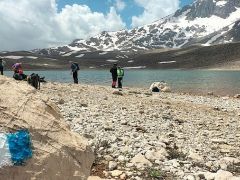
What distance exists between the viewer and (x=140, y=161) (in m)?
11.2

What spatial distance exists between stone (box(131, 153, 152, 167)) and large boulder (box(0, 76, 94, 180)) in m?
3.33

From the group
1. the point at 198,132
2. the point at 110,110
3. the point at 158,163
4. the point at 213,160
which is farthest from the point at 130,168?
the point at 110,110

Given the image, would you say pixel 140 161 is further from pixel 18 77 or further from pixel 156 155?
pixel 18 77

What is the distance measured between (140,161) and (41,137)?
4693 mm

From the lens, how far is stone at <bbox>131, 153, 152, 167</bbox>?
11.1 m

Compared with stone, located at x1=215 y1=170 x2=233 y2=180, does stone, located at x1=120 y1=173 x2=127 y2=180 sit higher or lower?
lower

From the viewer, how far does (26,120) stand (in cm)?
700

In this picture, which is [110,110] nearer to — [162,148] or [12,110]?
[162,148]

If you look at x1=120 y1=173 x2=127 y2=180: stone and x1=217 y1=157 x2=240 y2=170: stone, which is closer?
x1=120 y1=173 x2=127 y2=180: stone

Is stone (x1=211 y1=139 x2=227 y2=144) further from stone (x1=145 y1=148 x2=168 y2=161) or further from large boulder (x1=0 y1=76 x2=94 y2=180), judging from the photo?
large boulder (x1=0 y1=76 x2=94 y2=180)

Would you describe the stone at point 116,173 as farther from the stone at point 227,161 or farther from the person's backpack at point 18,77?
the person's backpack at point 18,77

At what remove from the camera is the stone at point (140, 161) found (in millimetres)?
11055

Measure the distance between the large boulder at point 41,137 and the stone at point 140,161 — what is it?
131 inches

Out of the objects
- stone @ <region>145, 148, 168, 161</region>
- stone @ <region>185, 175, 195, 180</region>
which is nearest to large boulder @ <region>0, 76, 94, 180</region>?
stone @ <region>185, 175, 195, 180</region>
